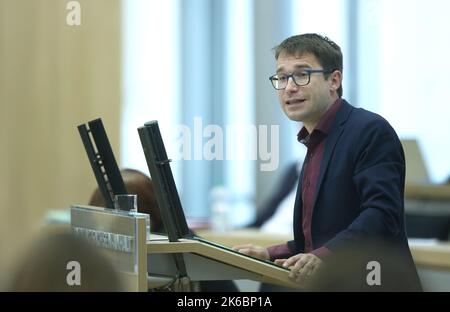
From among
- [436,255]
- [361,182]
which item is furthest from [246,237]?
[361,182]

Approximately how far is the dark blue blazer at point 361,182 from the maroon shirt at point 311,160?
0.01 meters

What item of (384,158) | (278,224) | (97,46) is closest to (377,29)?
(278,224)

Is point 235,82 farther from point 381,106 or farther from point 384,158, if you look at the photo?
point 384,158

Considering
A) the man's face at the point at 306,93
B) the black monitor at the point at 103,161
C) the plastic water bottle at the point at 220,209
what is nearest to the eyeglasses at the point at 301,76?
the man's face at the point at 306,93

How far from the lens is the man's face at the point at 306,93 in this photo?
6.20 feet

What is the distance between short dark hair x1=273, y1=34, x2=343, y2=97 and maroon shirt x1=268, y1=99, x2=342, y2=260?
9 cm

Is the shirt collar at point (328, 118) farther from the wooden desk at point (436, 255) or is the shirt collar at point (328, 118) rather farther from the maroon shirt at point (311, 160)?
the wooden desk at point (436, 255)

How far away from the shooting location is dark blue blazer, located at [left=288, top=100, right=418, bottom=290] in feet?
6.03

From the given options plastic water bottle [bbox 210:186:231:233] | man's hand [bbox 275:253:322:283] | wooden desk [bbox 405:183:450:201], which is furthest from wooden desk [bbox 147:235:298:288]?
plastic water bottle [bbox 210:186:231:233]

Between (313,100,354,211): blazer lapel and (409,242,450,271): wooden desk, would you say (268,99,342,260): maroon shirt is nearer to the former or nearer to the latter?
(313,100,354,211): blazer lapel

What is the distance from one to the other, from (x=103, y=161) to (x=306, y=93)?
52 cm

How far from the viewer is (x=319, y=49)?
6.21 feet
